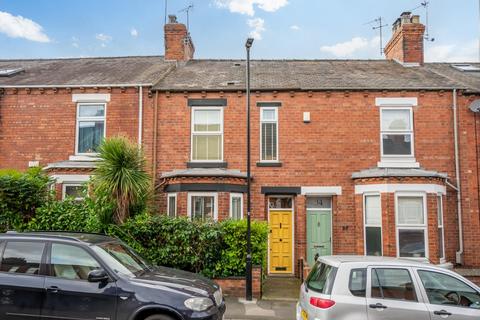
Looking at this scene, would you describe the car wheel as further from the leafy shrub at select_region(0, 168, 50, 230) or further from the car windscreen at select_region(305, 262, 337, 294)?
the leafy shrub at select_region(0, 168, 50, 230)

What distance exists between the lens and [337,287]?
5.55 m

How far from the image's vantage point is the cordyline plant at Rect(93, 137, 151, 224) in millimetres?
10070

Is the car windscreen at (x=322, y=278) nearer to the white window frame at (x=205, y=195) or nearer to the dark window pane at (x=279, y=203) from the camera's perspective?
the white window frame at (x=205, y=195)

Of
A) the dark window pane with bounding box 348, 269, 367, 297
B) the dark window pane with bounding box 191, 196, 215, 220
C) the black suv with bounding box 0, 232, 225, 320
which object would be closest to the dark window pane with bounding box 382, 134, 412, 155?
the dark window pane with bounding box 191, 196, 215, 220

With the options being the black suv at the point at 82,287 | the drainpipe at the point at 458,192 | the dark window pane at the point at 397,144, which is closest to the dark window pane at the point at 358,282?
the black suv at the point at 82,287

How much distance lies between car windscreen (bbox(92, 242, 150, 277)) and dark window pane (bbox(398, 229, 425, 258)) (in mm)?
8064

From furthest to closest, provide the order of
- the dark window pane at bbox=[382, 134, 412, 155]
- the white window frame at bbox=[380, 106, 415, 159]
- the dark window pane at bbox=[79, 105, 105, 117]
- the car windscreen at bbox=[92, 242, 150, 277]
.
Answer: the dark window pane at bbox=[79, 105, 105, 117], the dark window pane at bbox=[382, 134, 412, 155], the white window frame at bbox=[380, 106, 415, 159], the car windscreen at bbox=[92, 242, 150, 277]

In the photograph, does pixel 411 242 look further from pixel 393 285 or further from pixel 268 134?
pixel 393 285

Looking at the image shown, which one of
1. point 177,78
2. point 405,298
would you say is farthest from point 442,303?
point 177,78

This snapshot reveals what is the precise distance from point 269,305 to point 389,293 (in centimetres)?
419

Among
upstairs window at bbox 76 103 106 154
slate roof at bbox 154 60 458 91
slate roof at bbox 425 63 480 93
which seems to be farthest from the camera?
slate roof at bbox 425 63 480 93

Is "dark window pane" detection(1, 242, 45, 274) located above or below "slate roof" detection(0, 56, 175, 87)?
below

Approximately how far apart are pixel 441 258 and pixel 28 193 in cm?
1191

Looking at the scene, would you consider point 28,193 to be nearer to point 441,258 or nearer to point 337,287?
point 337,287
